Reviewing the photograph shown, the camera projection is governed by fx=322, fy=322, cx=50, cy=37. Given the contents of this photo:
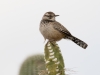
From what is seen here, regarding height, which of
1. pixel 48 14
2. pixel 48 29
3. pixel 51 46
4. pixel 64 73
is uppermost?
pixel 48 14

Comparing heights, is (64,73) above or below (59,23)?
below

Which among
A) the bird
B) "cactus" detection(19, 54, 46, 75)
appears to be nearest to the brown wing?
the bird

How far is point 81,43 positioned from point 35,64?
133 cm

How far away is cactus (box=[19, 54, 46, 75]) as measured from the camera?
18.0 ft

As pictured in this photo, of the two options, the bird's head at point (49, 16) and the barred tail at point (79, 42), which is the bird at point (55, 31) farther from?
the bird's head at point (49, 16)

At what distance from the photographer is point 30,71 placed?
5508mm

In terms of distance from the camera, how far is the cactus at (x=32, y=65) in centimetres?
550

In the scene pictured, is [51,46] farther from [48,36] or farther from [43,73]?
[48,36]

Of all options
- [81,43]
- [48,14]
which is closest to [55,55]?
[81,43]

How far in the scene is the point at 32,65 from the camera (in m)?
5.66

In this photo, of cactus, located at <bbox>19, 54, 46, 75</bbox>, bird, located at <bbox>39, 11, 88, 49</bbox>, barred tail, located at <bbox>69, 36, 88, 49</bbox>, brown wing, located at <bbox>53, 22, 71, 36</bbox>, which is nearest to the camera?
barred tail, located at <bbox>69, 36, 88, 49</bbox>

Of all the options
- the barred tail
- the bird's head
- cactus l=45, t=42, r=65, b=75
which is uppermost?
the bird's head

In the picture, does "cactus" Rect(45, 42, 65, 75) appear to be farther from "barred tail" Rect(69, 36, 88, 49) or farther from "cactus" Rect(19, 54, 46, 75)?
"cactus" Rect(19, 54, 46, 75)

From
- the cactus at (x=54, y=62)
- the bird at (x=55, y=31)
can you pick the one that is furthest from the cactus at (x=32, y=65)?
the cactus at (x=54, y=62)
